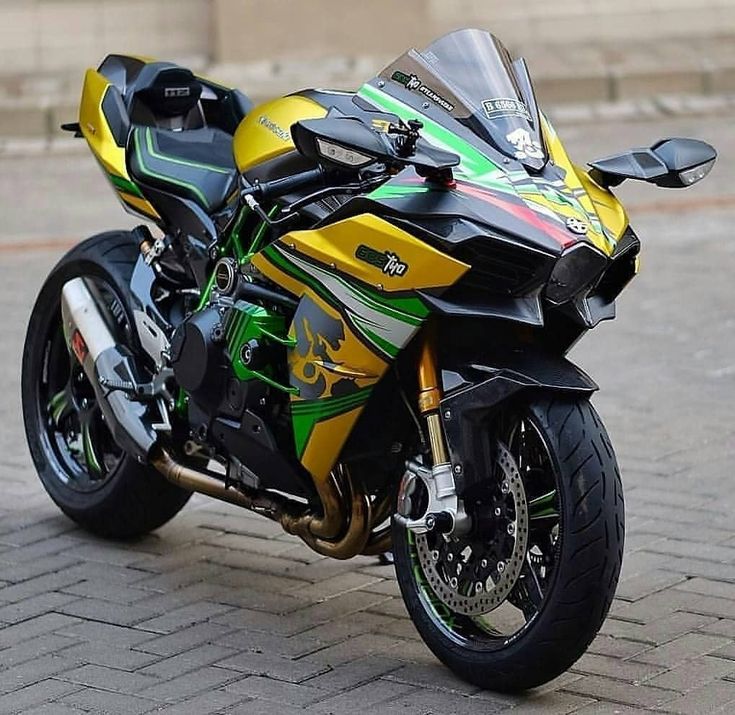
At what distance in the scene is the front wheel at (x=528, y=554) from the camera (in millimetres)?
3902

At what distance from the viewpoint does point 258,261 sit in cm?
445

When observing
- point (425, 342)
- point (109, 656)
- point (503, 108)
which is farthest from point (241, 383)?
point (503, 108)

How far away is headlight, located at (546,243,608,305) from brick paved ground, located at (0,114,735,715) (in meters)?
0.95

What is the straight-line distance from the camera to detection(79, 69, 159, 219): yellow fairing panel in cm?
513

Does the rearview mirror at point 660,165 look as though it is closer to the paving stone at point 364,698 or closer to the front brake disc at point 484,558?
the front brake disc at point 484,558

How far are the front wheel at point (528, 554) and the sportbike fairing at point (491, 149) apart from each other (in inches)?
15.9

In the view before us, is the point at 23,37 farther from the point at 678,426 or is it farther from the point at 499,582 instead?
the point at 499,582

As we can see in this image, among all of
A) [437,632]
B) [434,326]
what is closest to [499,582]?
[437,632]

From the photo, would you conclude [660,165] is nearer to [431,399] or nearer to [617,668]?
[431,399]

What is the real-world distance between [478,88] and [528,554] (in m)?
1.08

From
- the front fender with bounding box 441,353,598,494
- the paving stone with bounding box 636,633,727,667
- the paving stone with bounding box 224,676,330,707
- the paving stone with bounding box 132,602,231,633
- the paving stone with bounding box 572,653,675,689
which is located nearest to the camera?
the front fender with bounding box 441,353,598,494

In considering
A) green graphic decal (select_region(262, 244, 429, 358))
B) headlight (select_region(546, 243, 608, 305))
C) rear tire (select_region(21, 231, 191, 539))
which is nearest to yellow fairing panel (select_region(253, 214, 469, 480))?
green graphic decal (select_region(262, 244, 429, 358))

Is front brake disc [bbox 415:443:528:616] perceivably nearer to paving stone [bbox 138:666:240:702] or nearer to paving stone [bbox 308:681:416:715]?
paving stone [bbox 308:681:416:715]

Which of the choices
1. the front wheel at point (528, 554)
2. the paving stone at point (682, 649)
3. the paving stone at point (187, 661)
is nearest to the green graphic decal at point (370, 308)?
the front wheel at point (528, 554)
